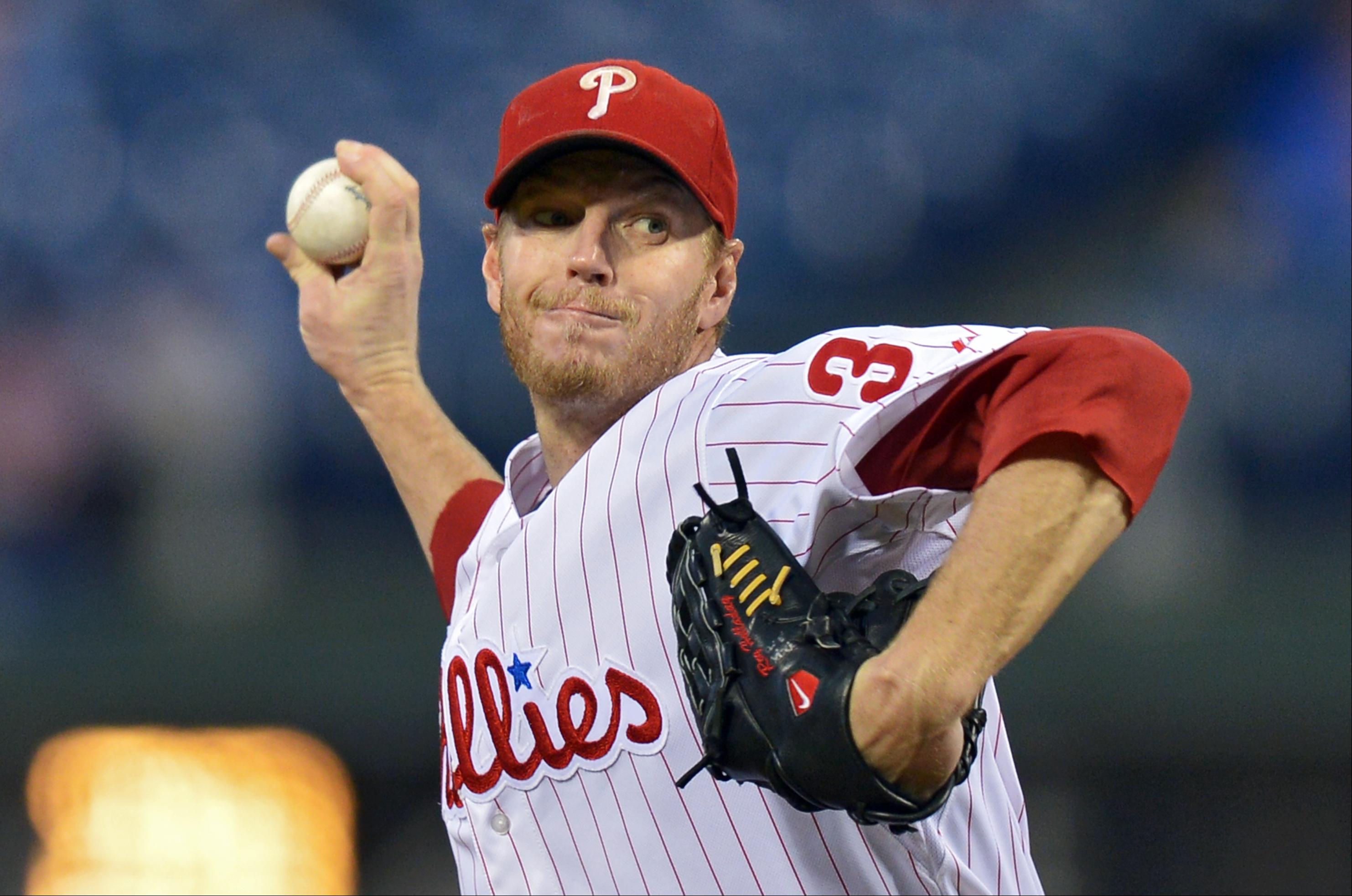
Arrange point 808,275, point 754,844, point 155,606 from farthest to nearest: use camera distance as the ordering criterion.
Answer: point 808,275, point 155,606, point 754,844

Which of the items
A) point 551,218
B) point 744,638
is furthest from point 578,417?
point 744,638

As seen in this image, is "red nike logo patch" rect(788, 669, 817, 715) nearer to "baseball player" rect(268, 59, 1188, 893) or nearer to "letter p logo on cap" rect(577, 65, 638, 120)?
"baseball player" rect(268, 59, 1188, 893)

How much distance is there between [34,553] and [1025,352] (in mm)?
3410

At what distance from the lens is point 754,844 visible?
1142mm

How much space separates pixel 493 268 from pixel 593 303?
286mm

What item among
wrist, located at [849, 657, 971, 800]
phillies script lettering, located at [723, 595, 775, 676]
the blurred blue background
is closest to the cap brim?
phillies script lettering, located at [723, 595, 775, 676]

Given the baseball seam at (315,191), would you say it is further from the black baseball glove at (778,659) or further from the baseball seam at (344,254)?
the black baseball glove at (778,659)

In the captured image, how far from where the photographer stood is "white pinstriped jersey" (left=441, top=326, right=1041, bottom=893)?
107cm

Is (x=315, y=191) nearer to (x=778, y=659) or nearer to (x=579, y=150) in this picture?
(x=579, y=150)

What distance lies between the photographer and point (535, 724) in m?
1.25

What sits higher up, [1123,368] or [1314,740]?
[1123,368]

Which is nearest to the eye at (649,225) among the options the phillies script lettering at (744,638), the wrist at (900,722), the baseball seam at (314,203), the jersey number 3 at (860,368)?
the jersey number 3 at (860,368)

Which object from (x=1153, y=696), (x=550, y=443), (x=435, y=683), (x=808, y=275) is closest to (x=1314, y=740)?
(x=1153, y=696)

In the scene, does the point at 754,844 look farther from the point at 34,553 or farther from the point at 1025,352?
the point at 34,553
